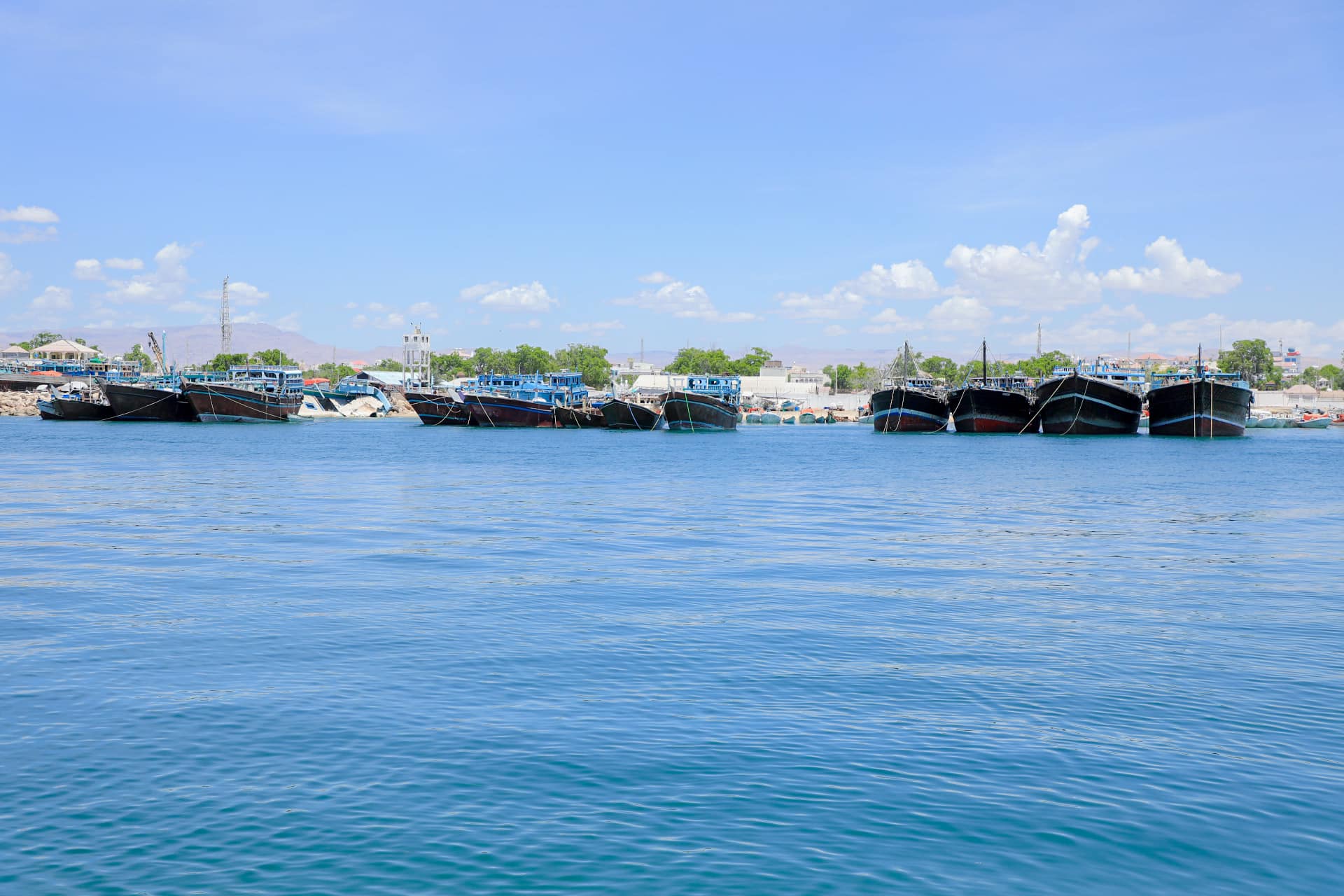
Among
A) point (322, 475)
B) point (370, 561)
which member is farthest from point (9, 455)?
point (370, 561)

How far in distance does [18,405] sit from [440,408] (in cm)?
5871

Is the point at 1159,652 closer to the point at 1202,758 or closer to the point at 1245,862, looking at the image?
the point at 1202,758

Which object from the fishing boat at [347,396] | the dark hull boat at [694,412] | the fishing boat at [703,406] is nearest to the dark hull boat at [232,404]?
the dark hull boat at [694,412]

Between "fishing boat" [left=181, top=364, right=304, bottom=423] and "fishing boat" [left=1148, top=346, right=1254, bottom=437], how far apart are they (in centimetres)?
8794

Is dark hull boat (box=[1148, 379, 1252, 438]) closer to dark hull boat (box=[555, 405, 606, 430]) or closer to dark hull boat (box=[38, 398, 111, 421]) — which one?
dark hull boat (box=[555, 405, 606, 430])

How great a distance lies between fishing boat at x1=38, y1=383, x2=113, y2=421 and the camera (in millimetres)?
109562

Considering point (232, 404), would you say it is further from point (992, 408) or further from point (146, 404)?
point (992, 408)

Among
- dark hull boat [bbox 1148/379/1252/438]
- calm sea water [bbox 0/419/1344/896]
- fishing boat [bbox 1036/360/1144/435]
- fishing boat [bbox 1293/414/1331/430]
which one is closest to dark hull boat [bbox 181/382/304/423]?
fishing boat [bbox 1036/360/1144/435]

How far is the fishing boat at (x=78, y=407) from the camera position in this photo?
110m

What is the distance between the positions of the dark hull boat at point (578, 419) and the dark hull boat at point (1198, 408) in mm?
56082

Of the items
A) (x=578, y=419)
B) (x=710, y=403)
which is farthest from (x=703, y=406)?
(x=578, y=419)

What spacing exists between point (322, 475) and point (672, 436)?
56.7 m

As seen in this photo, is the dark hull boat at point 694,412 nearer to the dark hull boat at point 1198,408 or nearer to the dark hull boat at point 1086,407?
the dark hull boat at point 1086,407

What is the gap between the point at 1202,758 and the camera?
971 centimetres
